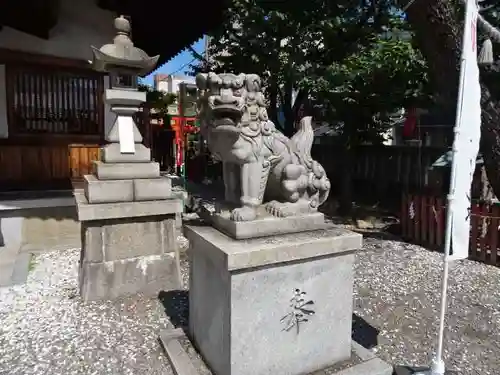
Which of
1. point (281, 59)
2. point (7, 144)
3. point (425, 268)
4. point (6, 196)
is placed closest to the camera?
point (425, 268)

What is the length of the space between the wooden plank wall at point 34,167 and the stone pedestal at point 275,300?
4.75 meters

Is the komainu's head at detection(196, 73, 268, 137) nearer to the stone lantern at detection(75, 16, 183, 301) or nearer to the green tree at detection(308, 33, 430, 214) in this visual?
the stone lantern at detection(75, 16, 183, 301)

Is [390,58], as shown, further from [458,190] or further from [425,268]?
[458,190]

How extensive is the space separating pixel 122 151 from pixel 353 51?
5.82 metres

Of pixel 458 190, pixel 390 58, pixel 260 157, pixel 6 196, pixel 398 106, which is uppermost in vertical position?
pixel 390 58

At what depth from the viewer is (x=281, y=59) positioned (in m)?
7.65

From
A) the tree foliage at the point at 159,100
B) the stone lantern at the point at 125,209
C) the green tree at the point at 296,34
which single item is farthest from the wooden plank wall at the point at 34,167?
the tree foliage at the point at 159,100

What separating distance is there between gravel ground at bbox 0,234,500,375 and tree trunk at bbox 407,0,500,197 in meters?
1.96

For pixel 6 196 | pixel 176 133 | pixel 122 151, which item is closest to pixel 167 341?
pixel 122 151

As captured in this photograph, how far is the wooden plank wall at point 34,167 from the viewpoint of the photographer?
639 centimetres

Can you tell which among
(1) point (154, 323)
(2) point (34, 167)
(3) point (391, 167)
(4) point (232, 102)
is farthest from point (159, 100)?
(4) point (232, 102)

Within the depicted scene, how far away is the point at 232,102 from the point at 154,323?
2.27m

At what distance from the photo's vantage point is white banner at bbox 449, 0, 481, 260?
2.36 metres

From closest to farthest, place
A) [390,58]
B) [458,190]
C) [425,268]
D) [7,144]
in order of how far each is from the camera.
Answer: [458,190] < [425,268] < [7,144] < [390,58]
